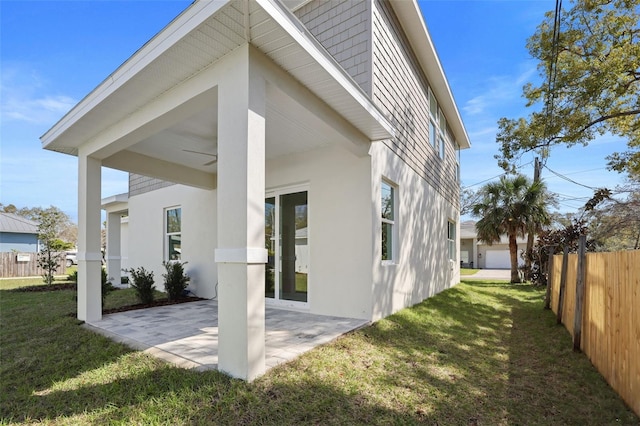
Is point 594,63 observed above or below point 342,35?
above

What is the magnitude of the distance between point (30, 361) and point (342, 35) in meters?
6.66

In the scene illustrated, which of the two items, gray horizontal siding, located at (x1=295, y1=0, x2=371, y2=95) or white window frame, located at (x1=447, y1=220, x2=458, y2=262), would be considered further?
white window frame, located at (x1=447, y1=220, x2=458, y2=262)

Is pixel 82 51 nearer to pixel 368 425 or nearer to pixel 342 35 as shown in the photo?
pixel 342 35

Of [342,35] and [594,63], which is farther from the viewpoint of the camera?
[594,63]

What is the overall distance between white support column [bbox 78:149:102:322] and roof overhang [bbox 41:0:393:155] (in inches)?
31.7

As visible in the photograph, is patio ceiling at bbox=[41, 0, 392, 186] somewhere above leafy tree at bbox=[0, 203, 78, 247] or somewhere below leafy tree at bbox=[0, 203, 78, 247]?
above

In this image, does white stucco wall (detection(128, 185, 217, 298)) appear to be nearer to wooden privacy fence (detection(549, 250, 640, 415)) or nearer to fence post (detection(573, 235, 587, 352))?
fence post (detection(573, 235, 587, 352))

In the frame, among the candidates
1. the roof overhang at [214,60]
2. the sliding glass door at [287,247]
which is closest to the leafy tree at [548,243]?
the sliding glass door at [287,247]

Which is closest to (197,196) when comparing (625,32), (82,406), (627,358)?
(82,406)

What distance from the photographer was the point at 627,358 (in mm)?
3184

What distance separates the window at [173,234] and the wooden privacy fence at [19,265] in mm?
12205

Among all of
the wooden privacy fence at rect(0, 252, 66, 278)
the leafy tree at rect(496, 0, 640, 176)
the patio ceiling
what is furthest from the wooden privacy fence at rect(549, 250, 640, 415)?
the wooden privacy fence at rect(0, 252, 66, 278)

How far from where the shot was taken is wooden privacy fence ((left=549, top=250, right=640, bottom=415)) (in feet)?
10.2

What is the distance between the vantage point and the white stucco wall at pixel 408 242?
5719mm
